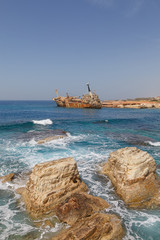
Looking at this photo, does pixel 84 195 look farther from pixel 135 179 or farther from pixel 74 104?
pixel 74 104

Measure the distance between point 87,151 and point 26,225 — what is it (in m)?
9.54

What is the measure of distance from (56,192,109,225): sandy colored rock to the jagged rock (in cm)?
28

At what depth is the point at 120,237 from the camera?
551 centimetres

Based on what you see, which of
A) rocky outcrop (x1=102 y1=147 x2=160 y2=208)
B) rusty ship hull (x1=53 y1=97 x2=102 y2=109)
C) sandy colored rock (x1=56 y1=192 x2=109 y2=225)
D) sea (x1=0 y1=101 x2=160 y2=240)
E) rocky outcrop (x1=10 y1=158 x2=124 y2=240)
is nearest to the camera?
rocky outcrop (x1=10 y1=158 x2=124 y2=240)

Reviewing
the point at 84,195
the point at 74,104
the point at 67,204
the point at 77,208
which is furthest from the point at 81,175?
the point at 74,104

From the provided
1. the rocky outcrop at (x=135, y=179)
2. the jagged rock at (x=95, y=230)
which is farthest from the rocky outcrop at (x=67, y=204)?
the rocky outcrop at (x=135, y=179)

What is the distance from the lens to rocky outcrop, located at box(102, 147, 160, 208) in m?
7.40

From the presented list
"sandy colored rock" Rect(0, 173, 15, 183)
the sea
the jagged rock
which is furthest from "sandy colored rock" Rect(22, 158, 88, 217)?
"sandy colored rock" Rect(0, 173, 15, 183)

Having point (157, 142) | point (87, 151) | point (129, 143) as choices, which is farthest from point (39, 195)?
point (157, 142)

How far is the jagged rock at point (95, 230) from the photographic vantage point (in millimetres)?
5029

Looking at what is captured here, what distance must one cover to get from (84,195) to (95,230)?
6.46ft

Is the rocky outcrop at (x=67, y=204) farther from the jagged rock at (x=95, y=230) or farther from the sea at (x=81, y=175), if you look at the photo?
the sea at (x=81, y=175)

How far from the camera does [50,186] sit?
7.17 meters

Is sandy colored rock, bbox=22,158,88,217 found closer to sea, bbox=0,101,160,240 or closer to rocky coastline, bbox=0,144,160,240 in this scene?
rocky coastline, bbox=0,144,160,240
